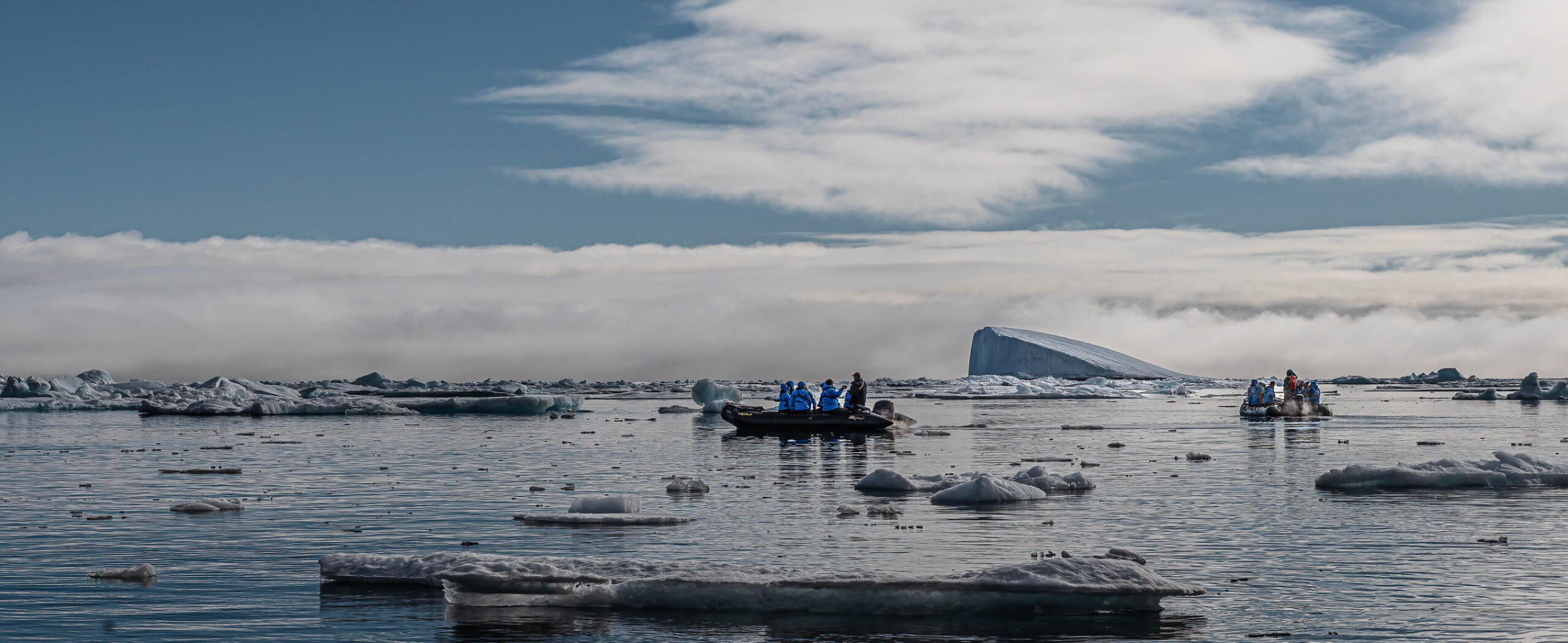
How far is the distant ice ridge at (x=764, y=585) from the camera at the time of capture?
32.2 feet

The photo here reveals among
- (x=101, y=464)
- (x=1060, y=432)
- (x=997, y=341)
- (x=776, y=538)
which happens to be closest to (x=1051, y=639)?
(x=776, y=538)

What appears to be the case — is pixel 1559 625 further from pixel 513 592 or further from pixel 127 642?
pixel 127 642

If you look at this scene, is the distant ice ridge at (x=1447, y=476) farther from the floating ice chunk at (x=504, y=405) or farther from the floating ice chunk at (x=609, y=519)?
the floating ice chunk at (x=504, y=405)

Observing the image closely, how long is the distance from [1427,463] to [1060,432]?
21.9m

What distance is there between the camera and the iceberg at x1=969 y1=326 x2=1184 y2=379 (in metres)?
139

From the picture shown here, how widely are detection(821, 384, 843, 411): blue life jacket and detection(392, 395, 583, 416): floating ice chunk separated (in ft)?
78.5

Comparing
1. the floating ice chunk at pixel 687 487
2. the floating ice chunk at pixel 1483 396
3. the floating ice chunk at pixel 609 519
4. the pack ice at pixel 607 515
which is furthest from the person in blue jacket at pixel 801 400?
the floating ice chunk at pixel 1483 396

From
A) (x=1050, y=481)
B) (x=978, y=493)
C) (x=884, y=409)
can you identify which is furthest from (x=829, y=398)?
(x=978, y=493)

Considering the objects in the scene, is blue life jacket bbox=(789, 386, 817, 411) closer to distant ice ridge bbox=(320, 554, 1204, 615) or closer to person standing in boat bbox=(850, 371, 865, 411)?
person standing in boat bbox=(850, 371, 865, 411)

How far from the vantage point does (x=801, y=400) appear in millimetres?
42469

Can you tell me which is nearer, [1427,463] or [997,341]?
[1427,463]

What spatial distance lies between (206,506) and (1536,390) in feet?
289

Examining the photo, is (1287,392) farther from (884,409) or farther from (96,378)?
(96,378)

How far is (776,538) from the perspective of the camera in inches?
567
